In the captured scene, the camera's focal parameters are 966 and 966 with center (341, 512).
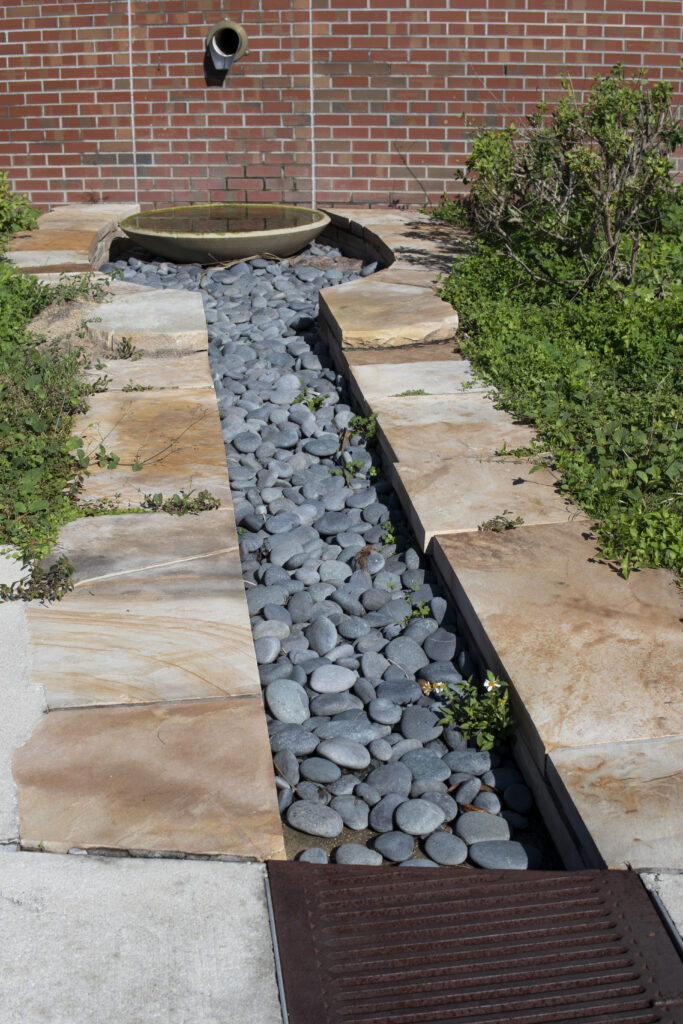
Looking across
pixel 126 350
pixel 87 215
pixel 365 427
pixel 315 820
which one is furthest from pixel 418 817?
pixel 87 215

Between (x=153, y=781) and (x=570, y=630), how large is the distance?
120 cm

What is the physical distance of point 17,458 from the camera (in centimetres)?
353

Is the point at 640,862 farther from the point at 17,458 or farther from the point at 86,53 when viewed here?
the point at 86,53

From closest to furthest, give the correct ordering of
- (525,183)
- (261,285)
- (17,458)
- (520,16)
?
1. (17,458)
2. (525,183)
3. (261,285)
4. (520,16)

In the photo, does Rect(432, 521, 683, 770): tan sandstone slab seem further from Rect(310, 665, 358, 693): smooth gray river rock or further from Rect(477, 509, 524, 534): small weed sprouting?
Rect(310, 665, 358, 693): smooth gray river rock

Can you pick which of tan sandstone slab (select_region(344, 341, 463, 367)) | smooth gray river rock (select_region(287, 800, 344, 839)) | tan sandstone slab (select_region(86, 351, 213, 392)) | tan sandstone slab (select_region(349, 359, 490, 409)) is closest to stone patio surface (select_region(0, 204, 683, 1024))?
smooth gray river rock (select_region(287, 800, 344, 839))

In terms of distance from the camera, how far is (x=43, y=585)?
286 centimetres

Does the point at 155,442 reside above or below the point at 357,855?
above

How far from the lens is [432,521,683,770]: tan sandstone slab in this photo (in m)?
2.33

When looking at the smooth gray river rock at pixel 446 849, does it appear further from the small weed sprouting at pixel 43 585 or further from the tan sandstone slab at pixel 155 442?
the tan sandstone slab at pixel 155 442

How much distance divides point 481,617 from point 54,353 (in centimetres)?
273

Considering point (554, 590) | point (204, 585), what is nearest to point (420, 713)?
point (554, 590)

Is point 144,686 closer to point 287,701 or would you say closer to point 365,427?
point 287,701

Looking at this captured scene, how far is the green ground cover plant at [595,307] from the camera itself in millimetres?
3393
